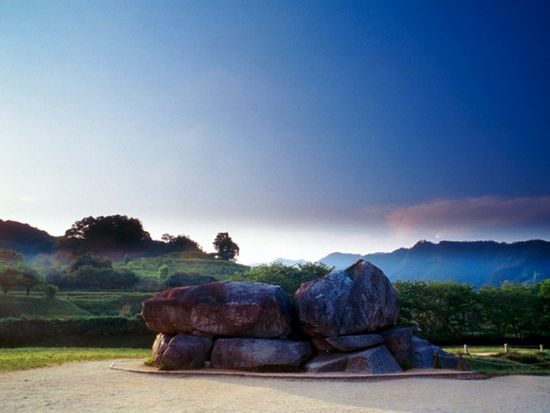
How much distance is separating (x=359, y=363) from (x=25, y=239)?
120 m

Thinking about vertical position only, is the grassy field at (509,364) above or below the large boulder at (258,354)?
below

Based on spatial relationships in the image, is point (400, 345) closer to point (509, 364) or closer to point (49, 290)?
point (509, 364)

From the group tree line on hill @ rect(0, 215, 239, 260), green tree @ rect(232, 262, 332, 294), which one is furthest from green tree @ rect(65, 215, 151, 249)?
green tree @ rect(232, 262, 332, 294)

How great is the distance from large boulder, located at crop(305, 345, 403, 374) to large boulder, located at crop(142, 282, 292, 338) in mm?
2361

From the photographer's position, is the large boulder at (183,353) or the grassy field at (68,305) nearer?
the large boulder at (183,353)

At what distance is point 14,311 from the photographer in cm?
4666

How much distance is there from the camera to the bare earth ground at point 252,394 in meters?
12.7

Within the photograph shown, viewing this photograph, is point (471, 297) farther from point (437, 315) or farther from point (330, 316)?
point (330, 316)

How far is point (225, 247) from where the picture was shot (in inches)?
4759

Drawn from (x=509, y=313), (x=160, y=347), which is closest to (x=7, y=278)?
(x=160, y=347)

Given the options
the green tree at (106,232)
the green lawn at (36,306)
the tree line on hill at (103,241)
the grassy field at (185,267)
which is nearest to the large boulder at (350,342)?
the green lawn at (36,306)

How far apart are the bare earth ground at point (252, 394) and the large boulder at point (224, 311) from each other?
10.2 feet

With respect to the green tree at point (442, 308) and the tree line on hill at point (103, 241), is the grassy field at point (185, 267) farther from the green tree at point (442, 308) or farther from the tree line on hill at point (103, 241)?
the green tree at point (442, 308)

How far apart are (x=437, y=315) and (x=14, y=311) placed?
140 ft
